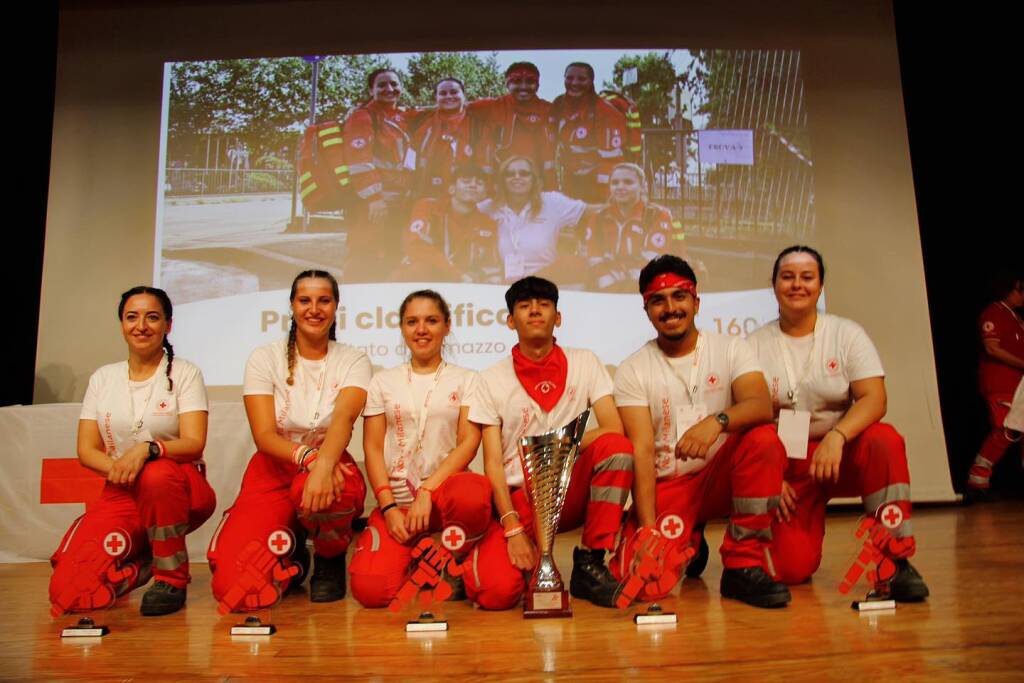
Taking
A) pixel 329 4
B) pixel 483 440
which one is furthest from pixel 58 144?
pixel 483 440

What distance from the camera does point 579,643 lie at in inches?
79.7

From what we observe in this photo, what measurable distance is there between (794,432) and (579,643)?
3.57 ft

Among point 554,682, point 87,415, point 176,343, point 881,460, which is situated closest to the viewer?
point 554,682

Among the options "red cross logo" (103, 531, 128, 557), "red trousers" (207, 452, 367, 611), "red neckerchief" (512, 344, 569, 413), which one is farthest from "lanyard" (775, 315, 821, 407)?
"red cross logo" (103, 531, 128, 557)

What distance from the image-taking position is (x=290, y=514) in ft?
9.02

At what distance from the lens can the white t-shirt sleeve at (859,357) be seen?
2633 millimetres

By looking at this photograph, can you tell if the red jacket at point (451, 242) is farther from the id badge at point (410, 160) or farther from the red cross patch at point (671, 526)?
the red cross patch at point (671, 526)

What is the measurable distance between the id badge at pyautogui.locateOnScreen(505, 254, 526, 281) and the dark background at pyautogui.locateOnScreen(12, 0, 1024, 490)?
301 cm

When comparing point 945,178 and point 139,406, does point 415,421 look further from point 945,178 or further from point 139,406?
point 945,178

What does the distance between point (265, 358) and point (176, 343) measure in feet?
6.56

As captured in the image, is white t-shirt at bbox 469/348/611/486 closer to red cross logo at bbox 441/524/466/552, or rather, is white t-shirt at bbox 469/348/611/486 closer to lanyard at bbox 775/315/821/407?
red cross logo at bbox 441/524/466/552

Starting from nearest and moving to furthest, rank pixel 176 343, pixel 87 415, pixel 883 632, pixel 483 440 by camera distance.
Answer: pixel 883 632 < pixel 483 440 < pixel 87 415 < pixel 176 343

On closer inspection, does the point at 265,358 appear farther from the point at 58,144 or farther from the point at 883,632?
the point at 58,144

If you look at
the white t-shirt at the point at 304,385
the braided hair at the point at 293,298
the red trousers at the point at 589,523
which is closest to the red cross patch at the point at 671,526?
the red trousers at the point at 589,523
